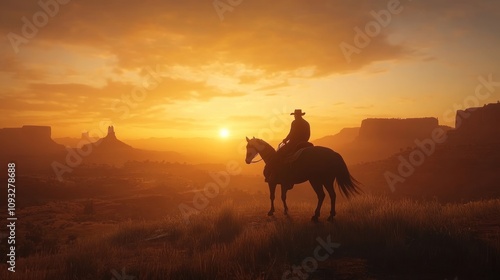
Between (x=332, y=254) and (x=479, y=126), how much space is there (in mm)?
60240

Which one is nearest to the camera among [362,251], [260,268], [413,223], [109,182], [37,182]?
[260,268]

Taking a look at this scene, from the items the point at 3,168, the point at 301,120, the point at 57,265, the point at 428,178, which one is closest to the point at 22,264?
the point at 57,265

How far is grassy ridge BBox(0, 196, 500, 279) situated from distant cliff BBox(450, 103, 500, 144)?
160 feet

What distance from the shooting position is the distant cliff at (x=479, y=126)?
5053 cm

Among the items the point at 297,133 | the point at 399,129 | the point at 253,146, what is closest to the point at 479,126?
the point at 297,133

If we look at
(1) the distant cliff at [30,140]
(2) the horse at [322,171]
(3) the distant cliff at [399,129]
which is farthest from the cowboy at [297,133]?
(1) the distant cliff at [30,140]

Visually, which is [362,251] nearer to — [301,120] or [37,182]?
[301,120]

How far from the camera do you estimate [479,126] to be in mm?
54844

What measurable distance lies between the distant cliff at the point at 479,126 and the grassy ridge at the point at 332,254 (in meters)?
48.8

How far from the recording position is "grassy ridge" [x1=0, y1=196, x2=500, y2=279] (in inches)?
244

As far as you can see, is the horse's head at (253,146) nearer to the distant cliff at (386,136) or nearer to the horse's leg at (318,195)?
the horse's leg at (318,195)

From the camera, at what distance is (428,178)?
42.8m

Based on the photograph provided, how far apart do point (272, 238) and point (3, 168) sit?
93.8 meters

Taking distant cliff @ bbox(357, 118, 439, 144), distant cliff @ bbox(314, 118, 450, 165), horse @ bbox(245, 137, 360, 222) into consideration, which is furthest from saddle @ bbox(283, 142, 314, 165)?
distant cliff @ bbox(357, 118, 439, 144)
